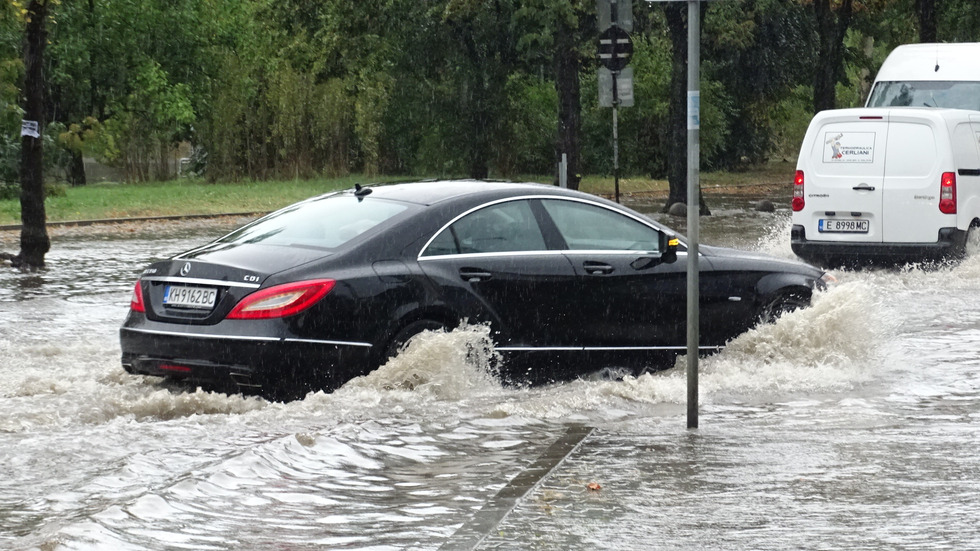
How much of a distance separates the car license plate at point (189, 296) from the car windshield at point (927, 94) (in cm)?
1615

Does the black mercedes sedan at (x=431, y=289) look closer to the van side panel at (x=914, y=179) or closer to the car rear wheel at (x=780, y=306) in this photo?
the car rear wheel at (x=780, y=306)

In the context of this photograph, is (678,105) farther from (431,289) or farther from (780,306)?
(431,289)

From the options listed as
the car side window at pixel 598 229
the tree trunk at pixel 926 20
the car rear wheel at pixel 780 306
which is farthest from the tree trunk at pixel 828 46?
the car side window at pixel 598 229

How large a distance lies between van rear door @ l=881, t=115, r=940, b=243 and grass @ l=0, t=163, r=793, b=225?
17.0m

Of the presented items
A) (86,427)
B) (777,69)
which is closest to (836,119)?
(86,427)

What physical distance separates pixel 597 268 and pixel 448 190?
1081mm

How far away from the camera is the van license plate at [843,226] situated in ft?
56.9

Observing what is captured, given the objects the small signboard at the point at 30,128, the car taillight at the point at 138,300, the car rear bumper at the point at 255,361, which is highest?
the small signboard at the point at 30,128

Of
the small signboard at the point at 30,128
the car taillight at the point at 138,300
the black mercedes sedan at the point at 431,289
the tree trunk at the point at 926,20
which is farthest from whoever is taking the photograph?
the tree trunk at the point at 926,20

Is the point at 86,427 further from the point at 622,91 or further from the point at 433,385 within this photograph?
the point at 622,91

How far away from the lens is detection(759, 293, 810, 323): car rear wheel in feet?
34.9

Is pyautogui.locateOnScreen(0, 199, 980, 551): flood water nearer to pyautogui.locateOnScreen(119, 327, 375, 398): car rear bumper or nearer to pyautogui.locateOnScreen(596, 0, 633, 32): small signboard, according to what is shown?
pyautogui.locateOnScreen(119, 327, 375, 398): car rear bumper

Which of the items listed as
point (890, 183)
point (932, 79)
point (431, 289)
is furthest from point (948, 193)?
point (431, 289)

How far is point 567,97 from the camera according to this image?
120 feet
